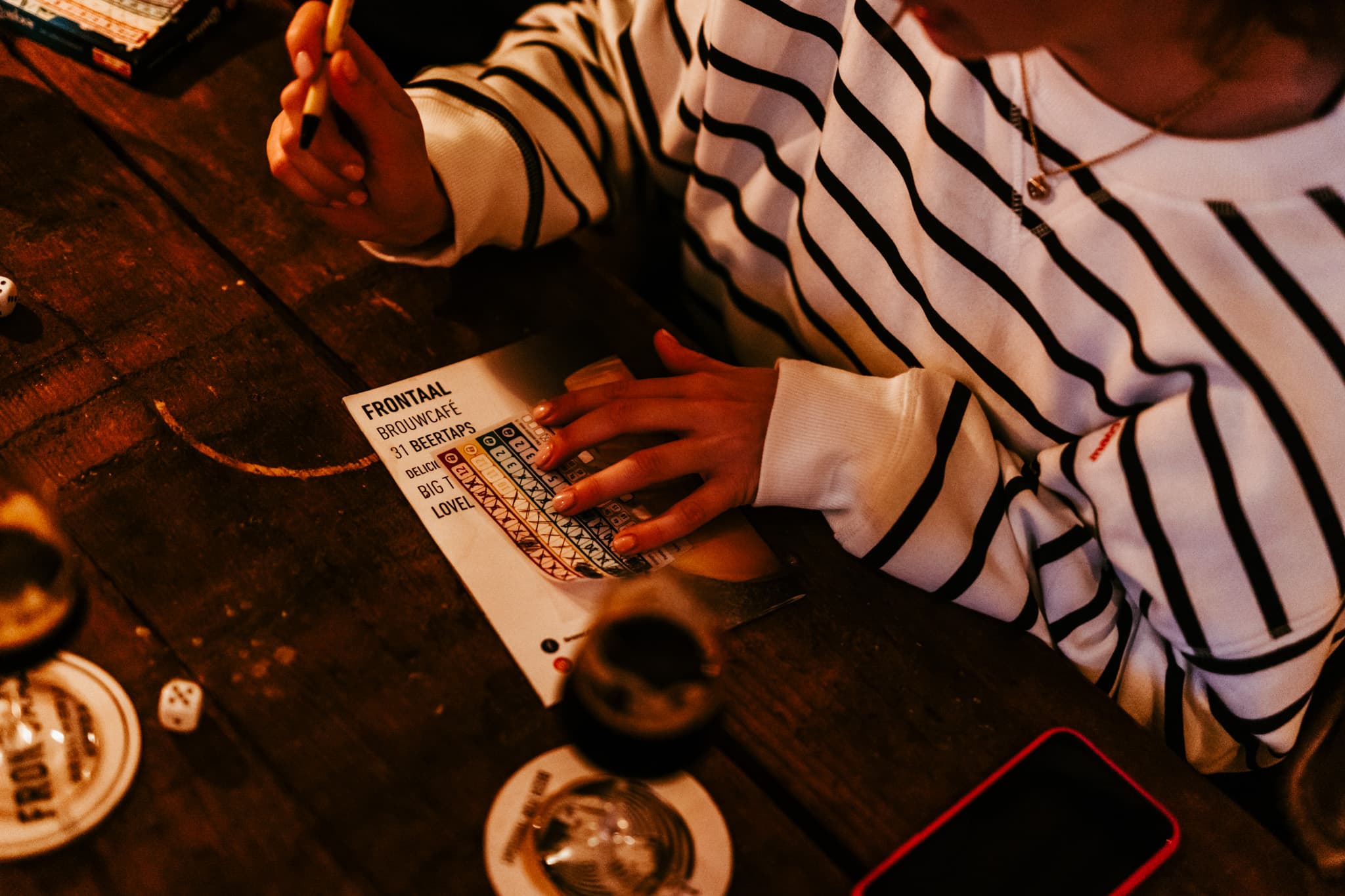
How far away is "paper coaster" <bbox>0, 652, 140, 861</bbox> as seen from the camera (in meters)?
0.54

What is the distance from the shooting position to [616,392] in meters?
0.81

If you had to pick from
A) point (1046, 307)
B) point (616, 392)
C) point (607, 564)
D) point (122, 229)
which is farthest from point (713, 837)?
point (122, 229)

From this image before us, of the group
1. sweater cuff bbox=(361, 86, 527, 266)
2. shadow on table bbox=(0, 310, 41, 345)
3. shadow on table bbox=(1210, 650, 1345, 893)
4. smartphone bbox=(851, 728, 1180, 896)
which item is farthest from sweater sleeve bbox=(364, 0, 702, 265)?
shadow on table bbox=(1210, 650, 1345, 893)

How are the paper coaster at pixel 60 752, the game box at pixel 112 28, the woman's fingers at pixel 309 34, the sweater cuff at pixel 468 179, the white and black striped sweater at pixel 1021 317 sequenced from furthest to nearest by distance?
the game box at pixel 112 28
the sweater cuff at pixel 468 179
the woman's fingers at pixel 309 34
the white and black striped sweater at pixel 1021 317
the paper coaster at pixel 60 752

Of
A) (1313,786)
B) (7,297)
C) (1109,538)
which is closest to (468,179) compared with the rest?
(7,297)

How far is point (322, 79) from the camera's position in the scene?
2.55 feet

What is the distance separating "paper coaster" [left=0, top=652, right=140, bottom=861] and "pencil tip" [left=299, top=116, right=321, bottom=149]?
0.42m

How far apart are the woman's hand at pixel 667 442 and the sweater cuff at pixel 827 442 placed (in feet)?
0.06

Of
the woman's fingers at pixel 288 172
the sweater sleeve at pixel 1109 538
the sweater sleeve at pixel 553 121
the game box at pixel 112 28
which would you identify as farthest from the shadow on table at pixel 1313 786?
the game box at pixel 112 28

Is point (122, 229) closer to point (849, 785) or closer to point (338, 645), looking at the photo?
point (338, 645)

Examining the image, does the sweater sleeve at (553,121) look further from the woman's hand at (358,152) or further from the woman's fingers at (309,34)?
the woman's fingers at (309,34)

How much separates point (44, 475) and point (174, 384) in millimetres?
115

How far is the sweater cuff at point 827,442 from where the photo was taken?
0.77 meters

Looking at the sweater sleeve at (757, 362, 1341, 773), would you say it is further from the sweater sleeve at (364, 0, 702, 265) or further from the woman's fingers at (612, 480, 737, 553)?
the sweater sleeve at (364, 0, 702, 265)
